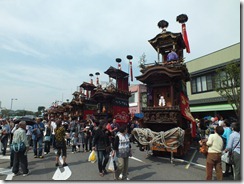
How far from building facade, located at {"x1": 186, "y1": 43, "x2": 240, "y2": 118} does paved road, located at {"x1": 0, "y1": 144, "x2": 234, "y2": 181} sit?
43.7 feet

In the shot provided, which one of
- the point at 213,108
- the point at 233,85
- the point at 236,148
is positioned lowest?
the point at 236,148

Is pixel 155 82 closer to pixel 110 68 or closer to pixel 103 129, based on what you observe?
pixel 103 129

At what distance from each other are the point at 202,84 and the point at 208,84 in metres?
0.91

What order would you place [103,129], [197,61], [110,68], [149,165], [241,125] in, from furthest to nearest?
1. [197,61]
2. [110,68]
3. [149,165]
4. [103,129]
5. [241,125]

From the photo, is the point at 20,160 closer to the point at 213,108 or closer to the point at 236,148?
the point at 236,148

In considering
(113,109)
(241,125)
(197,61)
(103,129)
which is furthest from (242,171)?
(197,61)

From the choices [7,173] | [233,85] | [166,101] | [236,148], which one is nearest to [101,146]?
[7,173]

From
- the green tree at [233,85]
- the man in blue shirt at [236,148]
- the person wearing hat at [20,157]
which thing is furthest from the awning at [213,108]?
the person wearing hat at [20,157]

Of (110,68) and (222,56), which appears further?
(222,56)

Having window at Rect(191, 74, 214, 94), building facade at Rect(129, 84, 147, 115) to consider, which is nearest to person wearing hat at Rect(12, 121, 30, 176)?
window at Rect(191, 74, 214, 94)

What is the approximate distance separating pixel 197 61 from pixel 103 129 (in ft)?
68.1

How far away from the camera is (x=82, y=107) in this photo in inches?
860

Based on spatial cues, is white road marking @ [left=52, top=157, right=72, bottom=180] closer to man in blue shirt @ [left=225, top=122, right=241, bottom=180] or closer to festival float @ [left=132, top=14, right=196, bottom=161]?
festival float @ [left=132, top=14, right=196, bottom=161]

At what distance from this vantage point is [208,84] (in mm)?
21516
